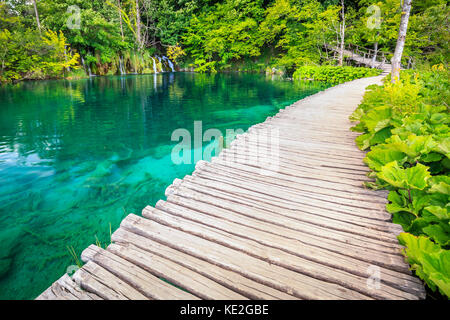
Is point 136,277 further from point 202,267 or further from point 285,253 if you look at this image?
point 285,253

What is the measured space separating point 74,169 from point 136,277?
4903 millimetres

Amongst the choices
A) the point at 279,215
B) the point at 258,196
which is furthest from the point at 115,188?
the point at 279,215

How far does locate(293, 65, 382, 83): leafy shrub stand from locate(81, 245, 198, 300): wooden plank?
74.6 feet

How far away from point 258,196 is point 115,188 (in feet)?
11.1

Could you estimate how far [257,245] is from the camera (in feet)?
7.23

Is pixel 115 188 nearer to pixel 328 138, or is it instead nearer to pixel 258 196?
pixel 258 196

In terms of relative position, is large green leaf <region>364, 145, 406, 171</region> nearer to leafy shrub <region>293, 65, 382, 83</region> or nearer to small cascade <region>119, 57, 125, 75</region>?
leafy shrub <region>293, 65, 382, 83</region>

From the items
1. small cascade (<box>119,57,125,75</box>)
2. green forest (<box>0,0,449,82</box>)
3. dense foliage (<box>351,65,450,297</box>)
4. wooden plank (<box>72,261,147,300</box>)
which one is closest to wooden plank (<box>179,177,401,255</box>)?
dense foliage (<box>351,65,450,297</box>)

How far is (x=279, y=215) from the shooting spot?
2648mm

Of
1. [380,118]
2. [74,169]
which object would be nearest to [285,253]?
[380,118]

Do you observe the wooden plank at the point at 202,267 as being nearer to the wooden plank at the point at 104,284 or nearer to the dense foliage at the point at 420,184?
the wooden plank at the point at 104,284

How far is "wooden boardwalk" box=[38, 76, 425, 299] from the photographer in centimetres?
177

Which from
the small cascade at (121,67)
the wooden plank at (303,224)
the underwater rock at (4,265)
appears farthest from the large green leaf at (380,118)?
the small cascade at (121,67)

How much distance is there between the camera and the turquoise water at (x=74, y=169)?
3430mm
